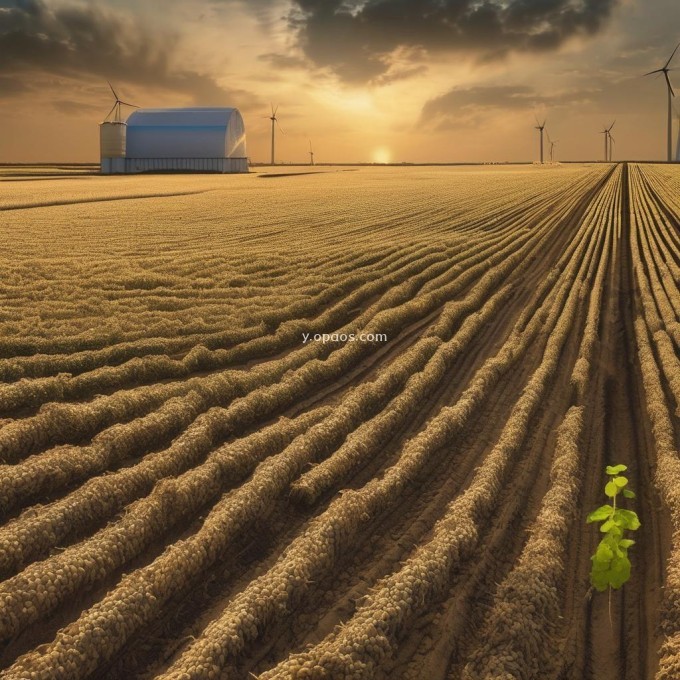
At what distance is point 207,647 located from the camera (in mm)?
5043

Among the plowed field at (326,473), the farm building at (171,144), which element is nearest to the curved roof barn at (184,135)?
the farm building at (171,144)

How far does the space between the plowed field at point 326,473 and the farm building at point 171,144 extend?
8256 centimetres

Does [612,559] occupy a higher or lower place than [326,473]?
lower

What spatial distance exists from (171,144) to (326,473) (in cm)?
9843

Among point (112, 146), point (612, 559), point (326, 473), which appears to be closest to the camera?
point (612, 559)

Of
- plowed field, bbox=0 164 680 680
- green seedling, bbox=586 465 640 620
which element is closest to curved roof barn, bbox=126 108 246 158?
plowed field, bbox=0 164 680 680

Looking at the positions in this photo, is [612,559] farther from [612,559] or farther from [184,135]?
[184,135]

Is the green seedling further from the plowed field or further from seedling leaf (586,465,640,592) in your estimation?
the plowed field

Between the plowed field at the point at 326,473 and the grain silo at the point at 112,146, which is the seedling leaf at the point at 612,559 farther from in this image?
the grain silo at the point at 112,146

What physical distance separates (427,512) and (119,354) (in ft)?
22.4

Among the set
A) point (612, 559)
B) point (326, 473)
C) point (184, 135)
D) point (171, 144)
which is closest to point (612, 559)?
point (612, 559)

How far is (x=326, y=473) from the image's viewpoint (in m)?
7.89

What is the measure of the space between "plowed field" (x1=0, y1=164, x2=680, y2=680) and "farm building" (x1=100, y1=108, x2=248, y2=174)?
82.6 meters

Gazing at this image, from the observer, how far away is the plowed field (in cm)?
543
